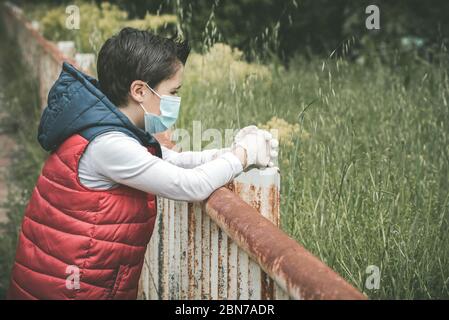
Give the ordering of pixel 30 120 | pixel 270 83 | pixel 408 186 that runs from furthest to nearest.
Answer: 1. pixel 30 120
2. pixel 270 83
3. pixel 408 186

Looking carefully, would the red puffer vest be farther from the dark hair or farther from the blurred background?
the blurred background

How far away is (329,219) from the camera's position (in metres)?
Answer: 3.46

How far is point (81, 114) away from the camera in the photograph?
8.21 ft

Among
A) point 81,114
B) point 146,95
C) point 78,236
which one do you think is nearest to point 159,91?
point 146,95

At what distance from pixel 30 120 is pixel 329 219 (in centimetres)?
571

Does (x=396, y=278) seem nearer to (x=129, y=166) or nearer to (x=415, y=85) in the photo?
(x=129, y=166)

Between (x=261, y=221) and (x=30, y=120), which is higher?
(x=30, y=120)

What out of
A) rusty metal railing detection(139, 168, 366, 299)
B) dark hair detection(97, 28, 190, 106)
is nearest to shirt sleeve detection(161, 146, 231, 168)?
rusty metal railing detection(139, 168, 366, 299)

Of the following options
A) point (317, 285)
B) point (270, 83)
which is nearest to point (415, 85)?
point (270, 83)

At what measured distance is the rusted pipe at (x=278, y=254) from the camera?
1750 millimetres

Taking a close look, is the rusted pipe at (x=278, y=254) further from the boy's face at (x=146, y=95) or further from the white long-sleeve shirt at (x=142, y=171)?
the boy's face at (x=146, y=95)

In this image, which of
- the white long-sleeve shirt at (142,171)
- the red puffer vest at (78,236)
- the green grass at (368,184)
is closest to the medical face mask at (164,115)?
the red puffer vest at (78,236)

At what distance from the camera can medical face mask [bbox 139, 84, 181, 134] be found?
8.82 ft

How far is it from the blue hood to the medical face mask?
0.54 feet
